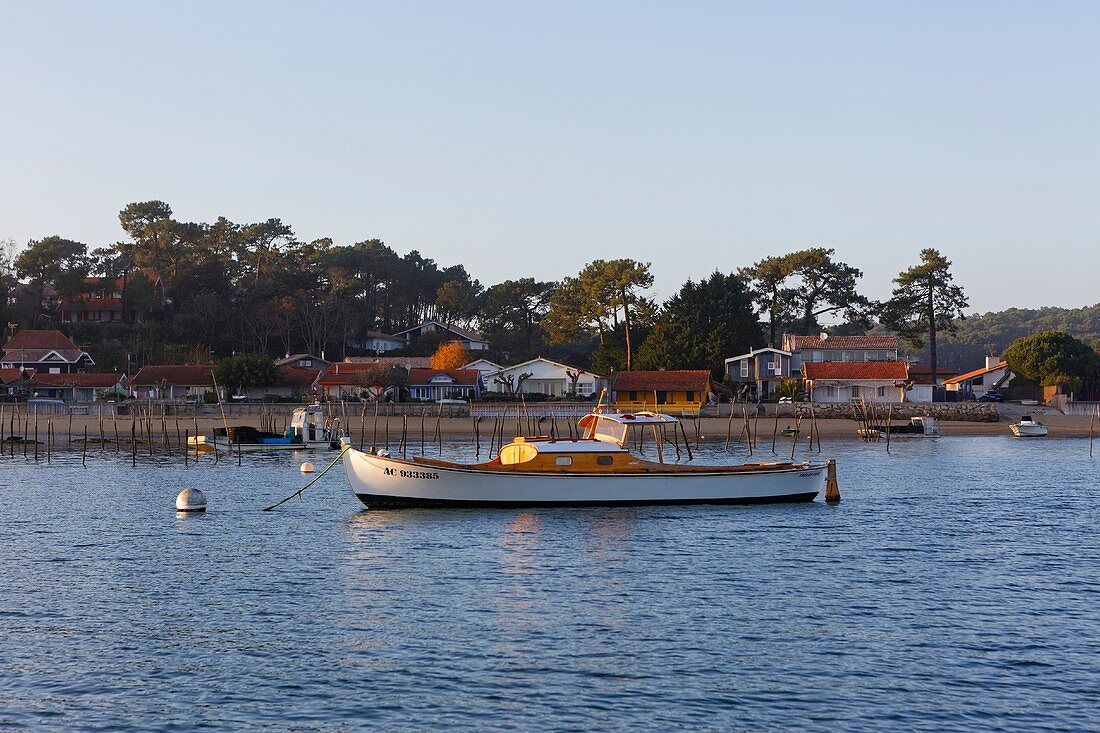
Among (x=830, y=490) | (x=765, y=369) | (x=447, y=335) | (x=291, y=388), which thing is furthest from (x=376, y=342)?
(x=830, y=490)

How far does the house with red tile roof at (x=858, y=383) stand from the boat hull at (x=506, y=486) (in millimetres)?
74989

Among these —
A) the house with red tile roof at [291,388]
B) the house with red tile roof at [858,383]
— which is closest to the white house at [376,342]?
the house with red tile roof at [291,388]

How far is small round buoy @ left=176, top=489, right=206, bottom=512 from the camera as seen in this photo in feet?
140

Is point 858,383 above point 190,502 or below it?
above

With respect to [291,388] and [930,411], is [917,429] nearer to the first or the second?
[930,411]

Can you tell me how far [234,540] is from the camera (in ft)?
119

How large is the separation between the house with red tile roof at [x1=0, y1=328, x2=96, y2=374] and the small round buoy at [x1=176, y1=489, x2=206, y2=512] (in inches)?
3639

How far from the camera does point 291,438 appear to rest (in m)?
77.3

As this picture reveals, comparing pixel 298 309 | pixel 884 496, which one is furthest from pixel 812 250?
pixel 884 496

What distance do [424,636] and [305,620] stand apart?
3.19 metres

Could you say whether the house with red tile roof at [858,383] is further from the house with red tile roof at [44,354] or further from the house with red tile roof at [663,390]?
the house with red tile roof at [44,354]

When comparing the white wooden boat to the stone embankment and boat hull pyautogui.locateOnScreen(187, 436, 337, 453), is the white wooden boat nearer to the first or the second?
boat hull pyautogui.locateOnScreen(187, 436, 337, 453)

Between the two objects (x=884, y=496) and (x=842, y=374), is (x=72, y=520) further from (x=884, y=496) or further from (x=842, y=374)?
(x=842, y=374)

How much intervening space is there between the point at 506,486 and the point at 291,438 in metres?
40.3
